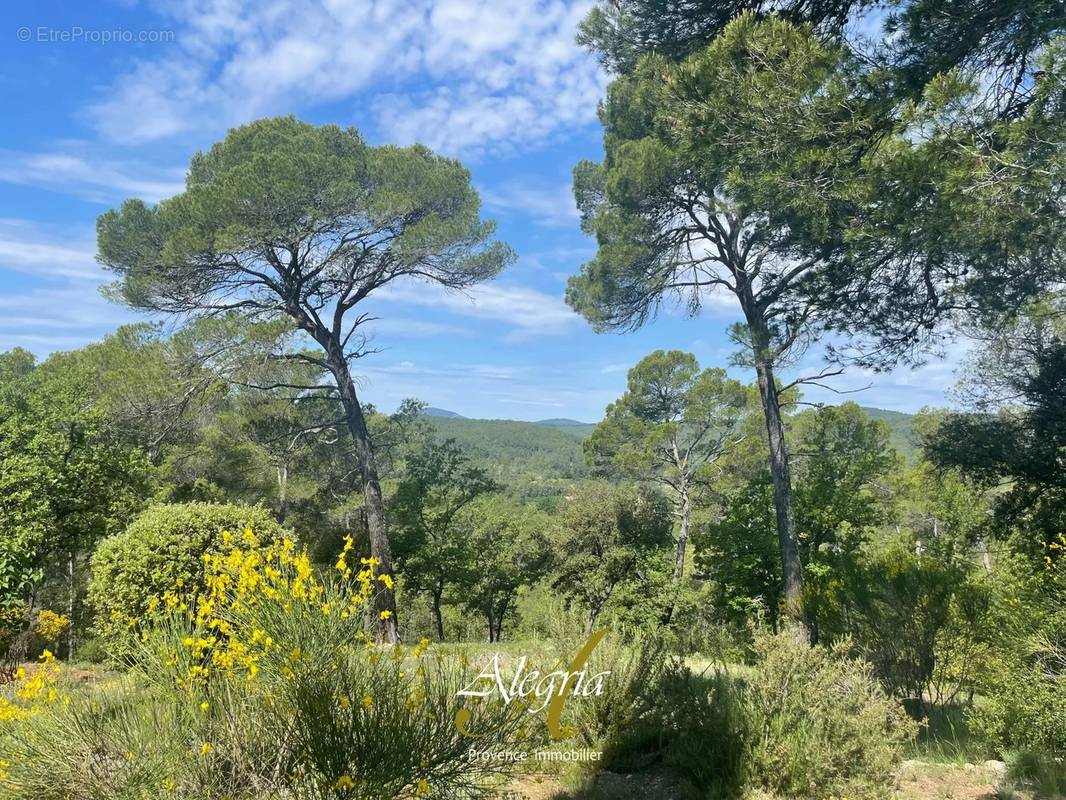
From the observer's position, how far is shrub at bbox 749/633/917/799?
3.63 metres

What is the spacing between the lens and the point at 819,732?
12.3 ft

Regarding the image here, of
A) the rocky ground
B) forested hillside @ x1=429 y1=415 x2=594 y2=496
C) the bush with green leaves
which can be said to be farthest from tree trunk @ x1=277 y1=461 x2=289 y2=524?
forested hillside @ x1=429 y1=415 x2=594 y2=496

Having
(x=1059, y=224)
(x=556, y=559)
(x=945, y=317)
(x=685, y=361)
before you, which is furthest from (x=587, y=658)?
(x=685, y=361)

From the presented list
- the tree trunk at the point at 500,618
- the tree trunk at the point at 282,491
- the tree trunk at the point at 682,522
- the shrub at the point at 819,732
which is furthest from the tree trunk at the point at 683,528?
the shrub at the point at 819,732

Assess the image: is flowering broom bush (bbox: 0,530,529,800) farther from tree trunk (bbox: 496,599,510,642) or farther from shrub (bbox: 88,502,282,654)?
tree trunk (bbox: 496,599,510,642)

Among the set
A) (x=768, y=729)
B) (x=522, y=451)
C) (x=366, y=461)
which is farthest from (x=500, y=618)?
(x=522, y=451)

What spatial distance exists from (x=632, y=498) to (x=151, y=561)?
A: 1285 cm

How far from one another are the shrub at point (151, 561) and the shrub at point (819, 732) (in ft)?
16.2

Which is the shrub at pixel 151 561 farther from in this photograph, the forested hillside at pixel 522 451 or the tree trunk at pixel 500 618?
the forested hillside at pixel 522 451

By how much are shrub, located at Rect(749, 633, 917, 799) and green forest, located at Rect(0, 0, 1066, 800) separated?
0.02 meters

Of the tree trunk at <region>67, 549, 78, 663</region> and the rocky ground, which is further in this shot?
the tree trunk at <region>67, 549, 78, 663</region>

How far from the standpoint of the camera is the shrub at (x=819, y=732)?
3629mm

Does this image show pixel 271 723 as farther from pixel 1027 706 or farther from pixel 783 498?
pixel 783 498

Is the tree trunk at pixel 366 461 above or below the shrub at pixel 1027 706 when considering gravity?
above
